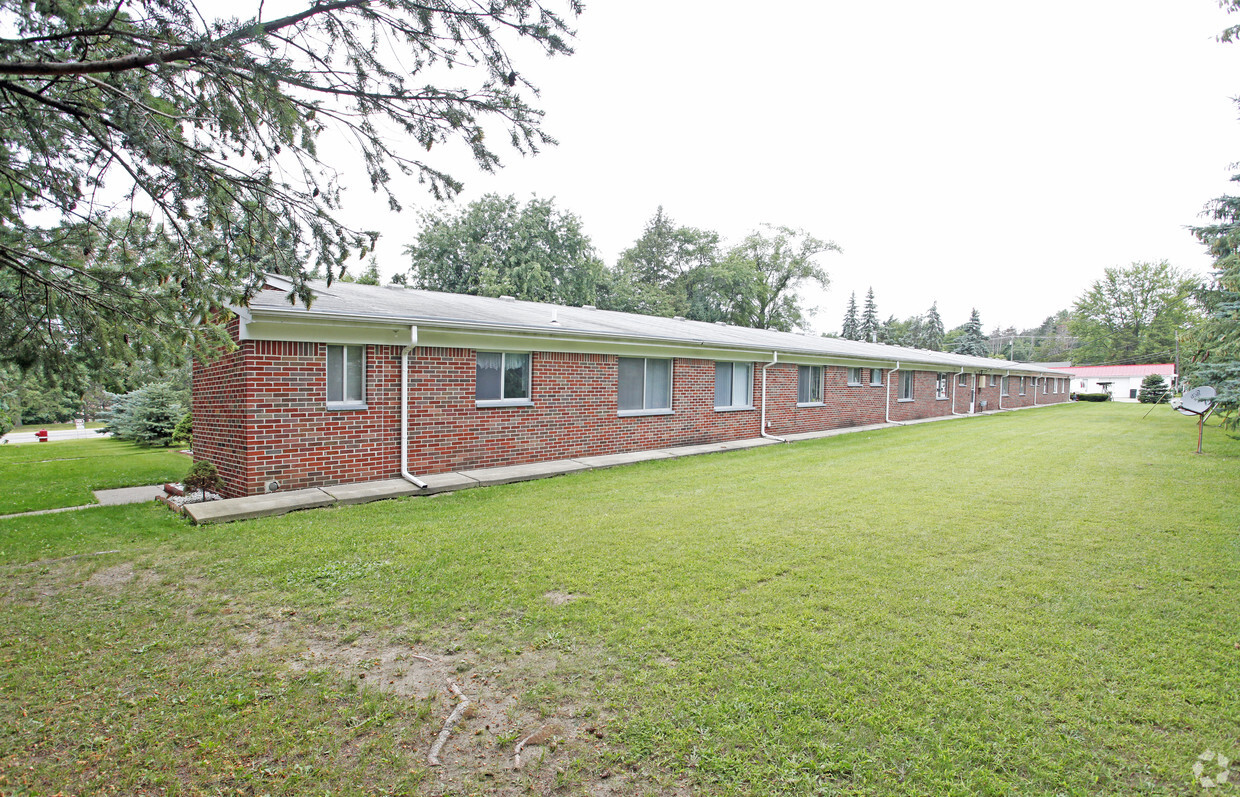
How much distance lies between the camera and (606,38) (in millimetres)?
4465

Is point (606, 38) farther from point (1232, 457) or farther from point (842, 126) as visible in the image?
point (1232, 457)

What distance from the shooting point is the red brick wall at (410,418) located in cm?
753

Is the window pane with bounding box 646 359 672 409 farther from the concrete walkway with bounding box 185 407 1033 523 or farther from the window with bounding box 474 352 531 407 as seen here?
the window with bounding box 474 352 531 407

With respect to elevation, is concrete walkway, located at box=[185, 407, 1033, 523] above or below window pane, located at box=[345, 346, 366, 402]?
below

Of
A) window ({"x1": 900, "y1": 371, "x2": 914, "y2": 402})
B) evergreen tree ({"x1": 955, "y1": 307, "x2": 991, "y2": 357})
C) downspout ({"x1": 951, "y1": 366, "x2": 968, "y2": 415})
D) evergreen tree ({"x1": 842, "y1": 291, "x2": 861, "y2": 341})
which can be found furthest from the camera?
evergreen tree ({"x1": 842, "y1": 291, "x2": 861, "y2": 341})

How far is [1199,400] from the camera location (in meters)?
12.2

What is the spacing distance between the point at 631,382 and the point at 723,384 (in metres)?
2.95

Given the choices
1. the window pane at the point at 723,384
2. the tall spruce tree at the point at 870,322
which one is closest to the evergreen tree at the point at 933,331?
the tall spruce tree at the point at 870,322

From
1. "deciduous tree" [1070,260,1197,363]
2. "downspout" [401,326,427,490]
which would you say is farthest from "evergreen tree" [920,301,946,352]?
"downspout" [401,326,427,490]

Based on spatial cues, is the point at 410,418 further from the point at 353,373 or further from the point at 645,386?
the point at 645,386

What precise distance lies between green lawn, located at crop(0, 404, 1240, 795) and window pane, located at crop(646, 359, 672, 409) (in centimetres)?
571

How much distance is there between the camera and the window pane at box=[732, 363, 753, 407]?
46.4 ft

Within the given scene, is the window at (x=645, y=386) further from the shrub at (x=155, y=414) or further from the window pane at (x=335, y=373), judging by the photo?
the shrub at (x=155, y=414)

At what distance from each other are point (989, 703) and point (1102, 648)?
45.2 inches
